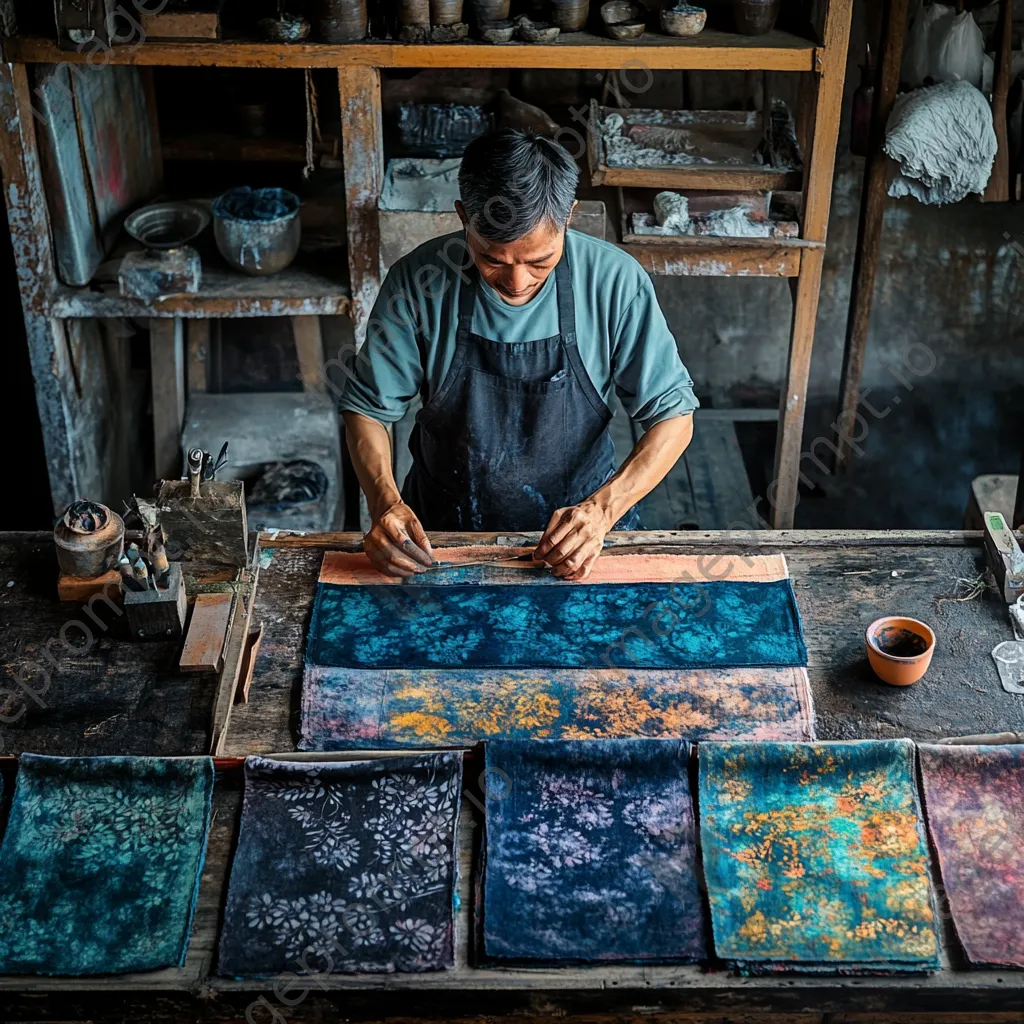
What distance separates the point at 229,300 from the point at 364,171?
25.5 inches

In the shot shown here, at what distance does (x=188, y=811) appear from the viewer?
7.23ft

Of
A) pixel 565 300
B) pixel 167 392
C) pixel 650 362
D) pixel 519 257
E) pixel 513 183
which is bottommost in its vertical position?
pixel 167 392

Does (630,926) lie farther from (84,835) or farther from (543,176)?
(543,176)

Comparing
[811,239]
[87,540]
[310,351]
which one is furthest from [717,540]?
[310,351]

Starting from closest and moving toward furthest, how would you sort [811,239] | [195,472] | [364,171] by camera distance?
[195,472] < [364,171] < [811,239]

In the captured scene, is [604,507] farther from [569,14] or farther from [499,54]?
[569,14]

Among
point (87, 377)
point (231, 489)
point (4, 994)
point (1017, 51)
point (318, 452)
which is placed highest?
point (1017, 51)

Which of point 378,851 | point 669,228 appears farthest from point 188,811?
point 669,228

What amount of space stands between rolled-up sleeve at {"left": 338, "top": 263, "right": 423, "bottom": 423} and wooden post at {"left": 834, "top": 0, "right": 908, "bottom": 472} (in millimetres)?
2466

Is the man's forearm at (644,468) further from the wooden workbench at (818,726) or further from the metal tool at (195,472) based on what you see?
the metal tool at (195,472)

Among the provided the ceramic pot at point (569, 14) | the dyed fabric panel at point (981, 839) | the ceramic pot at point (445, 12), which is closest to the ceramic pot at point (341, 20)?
the ceramic pot at point (445, 12)

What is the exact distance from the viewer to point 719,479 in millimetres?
5086

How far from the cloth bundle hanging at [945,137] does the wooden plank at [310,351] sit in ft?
7.33

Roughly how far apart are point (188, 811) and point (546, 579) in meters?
0.94
